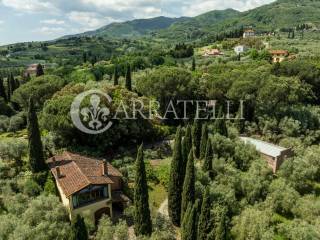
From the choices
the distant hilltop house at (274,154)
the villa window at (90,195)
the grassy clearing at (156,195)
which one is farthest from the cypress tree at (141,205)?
the distant hilltop house at (274,154)

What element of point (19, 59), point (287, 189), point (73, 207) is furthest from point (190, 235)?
point (19, 59)

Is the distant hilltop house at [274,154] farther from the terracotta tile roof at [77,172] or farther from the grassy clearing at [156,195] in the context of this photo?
the terracotta tile roof at [77,172]

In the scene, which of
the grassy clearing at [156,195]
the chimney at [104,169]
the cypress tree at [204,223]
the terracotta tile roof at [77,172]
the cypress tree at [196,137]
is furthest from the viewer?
the cypress tree at [196,137]

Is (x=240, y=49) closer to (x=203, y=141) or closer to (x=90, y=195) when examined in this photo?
(x=203, y=141)

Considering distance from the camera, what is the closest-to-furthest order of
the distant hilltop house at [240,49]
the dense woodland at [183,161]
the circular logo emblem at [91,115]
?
the dense woodland at [183,161] → the circular logo emblem at [91,115] → the distant hilltop house at [240,49]

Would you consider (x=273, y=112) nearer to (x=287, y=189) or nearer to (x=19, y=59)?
(x=287, y=189)

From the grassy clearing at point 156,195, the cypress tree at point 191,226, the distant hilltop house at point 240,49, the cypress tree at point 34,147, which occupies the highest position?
the distant hilltop house at point 240,49

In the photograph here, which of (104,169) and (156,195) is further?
(156,195)

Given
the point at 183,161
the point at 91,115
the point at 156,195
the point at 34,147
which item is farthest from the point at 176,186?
the point at 91,115
